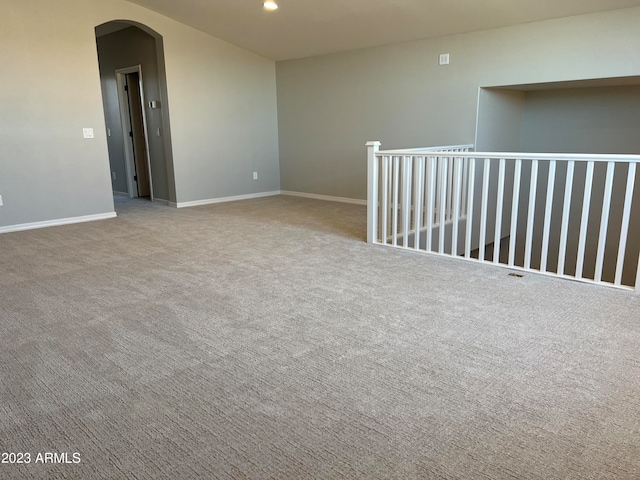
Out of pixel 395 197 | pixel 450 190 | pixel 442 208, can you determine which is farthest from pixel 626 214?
pixel 450 190

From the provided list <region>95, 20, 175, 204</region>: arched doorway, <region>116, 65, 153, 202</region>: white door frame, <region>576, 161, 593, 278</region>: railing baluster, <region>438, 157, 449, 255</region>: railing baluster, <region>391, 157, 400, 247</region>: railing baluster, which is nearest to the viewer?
<region>576, 161, 593, 278</region>: railing baluster

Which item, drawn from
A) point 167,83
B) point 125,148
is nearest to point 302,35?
point 167,83

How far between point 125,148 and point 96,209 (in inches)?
90.8

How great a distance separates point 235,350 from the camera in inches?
89.2

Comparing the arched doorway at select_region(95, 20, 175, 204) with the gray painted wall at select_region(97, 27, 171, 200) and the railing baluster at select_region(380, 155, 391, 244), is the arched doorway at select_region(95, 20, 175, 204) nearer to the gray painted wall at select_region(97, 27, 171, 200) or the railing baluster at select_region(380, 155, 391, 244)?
the gray painted wall at select_region(97, 27, 171, 200)

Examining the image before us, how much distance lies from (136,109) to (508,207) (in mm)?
5979

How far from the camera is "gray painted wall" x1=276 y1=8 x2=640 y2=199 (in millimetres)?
4340

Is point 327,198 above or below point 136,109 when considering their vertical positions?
below

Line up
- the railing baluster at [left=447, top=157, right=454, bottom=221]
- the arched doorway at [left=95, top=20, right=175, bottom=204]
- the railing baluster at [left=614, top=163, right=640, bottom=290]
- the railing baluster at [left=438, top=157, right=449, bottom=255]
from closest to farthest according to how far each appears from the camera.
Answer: the railing baluster at [left=614, top=163, right=640, bottom=290] < the railing baluster at [left=438, top=157, right=449, bottom=255] < the railing baluster at [left=447, top=157, right=454, bottom=221] < the arched doorway at [left=95, top=20, right=175, bottom=204]

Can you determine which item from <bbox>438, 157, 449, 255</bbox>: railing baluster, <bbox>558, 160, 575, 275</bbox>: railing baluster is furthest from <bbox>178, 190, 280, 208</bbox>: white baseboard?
<bbox>558, 160, 575, 275</bbox>: railing baluster

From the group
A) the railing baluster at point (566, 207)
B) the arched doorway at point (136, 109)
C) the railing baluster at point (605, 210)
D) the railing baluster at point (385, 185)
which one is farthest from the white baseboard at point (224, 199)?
the railing baluster at point (605, 210)

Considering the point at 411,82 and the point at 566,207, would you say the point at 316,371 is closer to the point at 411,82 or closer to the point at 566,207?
the point at 566,207

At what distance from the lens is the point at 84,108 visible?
546cm

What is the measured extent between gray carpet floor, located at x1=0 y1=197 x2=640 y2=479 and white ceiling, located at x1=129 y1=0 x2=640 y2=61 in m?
2.63
